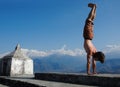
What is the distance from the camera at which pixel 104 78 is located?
10.4m

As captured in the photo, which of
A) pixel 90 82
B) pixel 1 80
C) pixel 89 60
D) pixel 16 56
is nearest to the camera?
pixel 90 82

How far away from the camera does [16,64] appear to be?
103ft

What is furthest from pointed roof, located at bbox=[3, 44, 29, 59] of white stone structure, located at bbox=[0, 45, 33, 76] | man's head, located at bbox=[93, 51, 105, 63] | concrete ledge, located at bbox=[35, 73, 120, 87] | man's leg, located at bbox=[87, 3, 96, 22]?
man's head, located at bbox=[93, 51, 105, 63]

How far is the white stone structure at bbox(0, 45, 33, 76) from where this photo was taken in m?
31.0

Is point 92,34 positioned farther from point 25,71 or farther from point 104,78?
point 25,71

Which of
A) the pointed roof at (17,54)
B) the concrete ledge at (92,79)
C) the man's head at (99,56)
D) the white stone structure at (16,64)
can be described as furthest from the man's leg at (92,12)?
the pointed roof at (17,54)

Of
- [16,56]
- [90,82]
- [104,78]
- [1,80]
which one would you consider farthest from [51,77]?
[16,56]

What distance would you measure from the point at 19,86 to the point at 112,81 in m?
7.92

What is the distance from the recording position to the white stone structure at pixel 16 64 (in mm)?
31047

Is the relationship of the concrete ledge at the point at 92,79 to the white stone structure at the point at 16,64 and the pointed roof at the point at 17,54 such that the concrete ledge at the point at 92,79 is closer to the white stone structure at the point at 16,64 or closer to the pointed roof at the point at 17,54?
the white stone structure at the point at 16,64

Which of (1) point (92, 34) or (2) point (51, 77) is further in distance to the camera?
(2) point (51, 77)

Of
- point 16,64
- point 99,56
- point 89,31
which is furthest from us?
point 16,64

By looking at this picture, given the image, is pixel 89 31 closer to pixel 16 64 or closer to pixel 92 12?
pixel 92 12

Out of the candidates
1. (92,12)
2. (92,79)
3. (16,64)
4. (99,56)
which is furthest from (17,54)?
(92,79)
